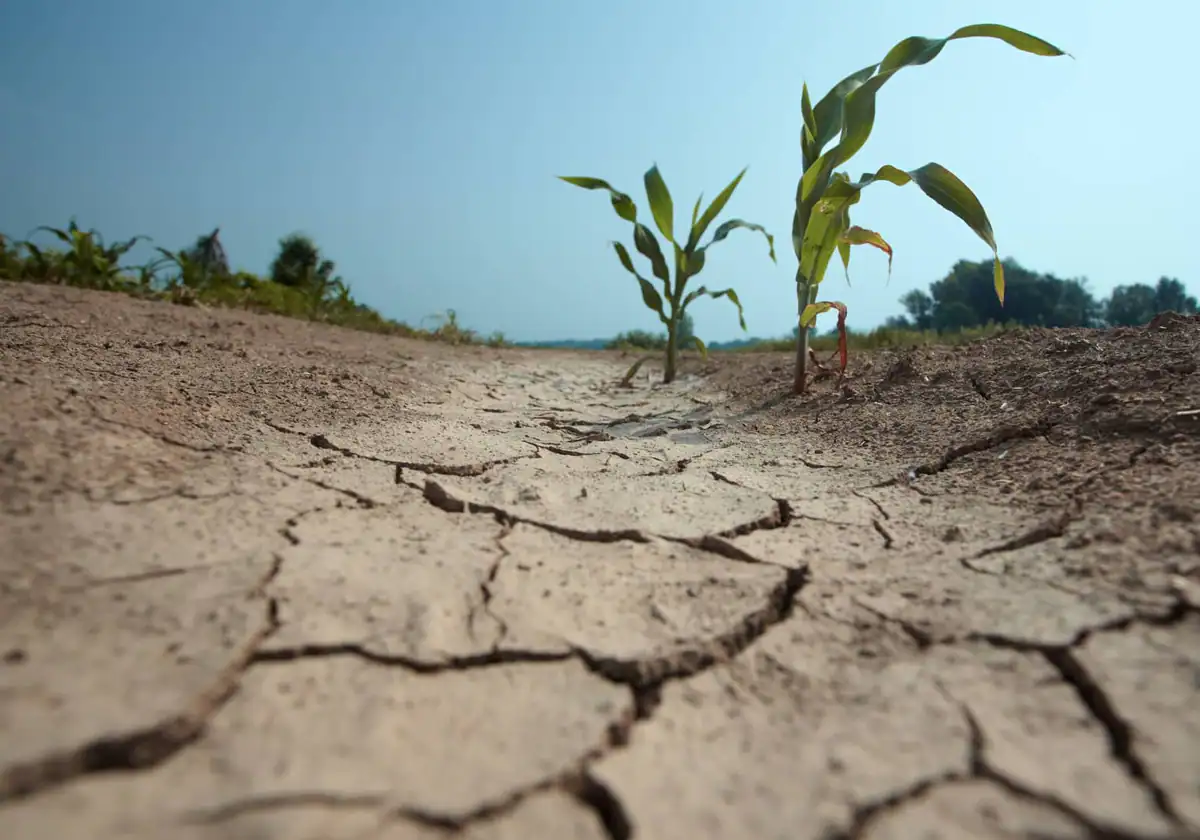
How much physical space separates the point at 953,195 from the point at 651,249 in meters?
1.93

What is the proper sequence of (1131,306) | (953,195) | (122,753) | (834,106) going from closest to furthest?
(122,753) → (953,195) → (834,106) → (1131,306)

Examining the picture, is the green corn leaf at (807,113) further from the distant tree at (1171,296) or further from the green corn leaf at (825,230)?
the distant tree at (1171,296)

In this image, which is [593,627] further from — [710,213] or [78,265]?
[78,265]

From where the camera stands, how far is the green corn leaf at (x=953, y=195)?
2189 millimetres

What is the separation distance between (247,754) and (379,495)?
858 millimetres

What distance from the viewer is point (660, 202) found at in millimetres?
3756

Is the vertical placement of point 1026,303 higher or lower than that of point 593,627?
higher

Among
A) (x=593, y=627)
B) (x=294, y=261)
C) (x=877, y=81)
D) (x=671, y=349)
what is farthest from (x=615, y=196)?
(x=294, y=261)

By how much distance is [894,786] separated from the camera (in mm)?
733

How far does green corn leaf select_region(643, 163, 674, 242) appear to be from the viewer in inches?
146

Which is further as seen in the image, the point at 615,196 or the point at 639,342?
the point at 639,342

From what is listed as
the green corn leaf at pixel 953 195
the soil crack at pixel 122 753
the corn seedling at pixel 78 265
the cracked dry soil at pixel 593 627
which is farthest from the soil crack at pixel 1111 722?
the corn seedling at pixel 78 265

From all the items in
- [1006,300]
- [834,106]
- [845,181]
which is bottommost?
[1006,300]

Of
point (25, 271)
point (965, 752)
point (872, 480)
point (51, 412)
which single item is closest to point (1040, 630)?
point (965, 752)
